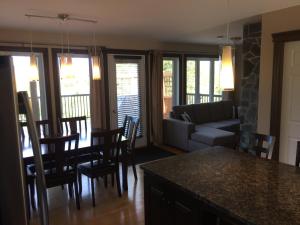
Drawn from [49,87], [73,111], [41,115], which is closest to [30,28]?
[49,87]

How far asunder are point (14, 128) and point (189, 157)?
1.87 m

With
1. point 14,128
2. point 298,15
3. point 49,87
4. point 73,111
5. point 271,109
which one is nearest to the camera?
point 14,128

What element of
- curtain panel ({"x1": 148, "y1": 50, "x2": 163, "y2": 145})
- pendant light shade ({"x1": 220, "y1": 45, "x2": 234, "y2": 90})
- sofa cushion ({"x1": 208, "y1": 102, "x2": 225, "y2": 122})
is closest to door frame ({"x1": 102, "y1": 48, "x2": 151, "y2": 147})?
curtain panel ({"x1": 148, "y1": 50, "x2": 163, "y2": 145})

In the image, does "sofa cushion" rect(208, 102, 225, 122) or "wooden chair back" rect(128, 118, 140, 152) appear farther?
"sofa cushion" rect(208, 102, 225, 122)

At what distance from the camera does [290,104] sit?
3.43 m

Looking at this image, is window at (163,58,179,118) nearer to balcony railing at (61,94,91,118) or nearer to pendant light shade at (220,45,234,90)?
balcony railing at (61,94,91,118)

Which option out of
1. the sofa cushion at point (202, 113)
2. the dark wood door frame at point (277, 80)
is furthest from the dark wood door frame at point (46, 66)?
the dark wood door frame at point (277, 80)

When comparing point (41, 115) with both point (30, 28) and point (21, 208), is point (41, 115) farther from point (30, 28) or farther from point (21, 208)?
point (21, 208)

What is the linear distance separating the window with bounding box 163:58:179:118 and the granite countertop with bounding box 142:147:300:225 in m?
4.14

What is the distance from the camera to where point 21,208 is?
2.20 ft

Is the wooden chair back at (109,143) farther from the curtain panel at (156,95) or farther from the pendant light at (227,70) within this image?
the curtain panel at (156,95)

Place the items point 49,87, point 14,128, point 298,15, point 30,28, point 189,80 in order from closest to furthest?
point 14,128 < point 298,15 < point 30,28 < point 49,87 < point 189,80

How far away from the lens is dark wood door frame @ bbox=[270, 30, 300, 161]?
11.1 ft

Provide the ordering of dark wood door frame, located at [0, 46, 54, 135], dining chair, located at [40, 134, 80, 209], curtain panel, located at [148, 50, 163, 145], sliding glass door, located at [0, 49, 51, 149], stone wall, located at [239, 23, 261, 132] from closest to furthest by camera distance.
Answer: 1. dining chair, located at [40, 134, 80, 209]
2. dark wood door frame, located at [0, 46, 54, 135]
3. sliding glass door, located at [0, 49, 51, 149]
4. stone wall, located at [239, 23, 261, 132]
5. curtain panel, located at [148, 50, 163, 145]
